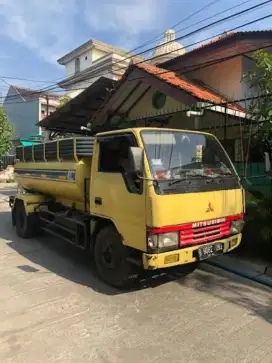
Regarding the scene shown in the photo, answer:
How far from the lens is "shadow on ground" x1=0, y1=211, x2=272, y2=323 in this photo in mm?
4805

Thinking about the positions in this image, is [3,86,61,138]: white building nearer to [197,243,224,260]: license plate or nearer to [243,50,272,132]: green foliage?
[243,50,272,132]: green foliage

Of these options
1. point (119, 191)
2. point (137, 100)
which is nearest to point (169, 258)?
→ point (119, 191)

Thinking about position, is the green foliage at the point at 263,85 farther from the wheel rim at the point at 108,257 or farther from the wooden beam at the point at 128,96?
the wooden beam at the point at 128,96

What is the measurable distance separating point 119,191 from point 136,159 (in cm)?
70

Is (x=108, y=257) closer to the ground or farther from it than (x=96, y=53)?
closer to the ground

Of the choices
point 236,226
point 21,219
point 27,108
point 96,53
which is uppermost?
point 96,53

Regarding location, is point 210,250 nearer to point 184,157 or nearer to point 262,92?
point 184,157

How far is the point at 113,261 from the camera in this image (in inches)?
201

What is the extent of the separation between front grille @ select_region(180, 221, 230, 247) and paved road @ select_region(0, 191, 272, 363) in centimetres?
77

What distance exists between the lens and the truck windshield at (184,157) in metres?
4.71

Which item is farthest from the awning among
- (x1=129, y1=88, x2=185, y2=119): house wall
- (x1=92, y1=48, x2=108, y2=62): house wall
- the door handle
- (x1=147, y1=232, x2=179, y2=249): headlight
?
(x1=92, y1=48, x2=108, y2=62): house wall

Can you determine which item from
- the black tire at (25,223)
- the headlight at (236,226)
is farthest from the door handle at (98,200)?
the black tire at (25,223)

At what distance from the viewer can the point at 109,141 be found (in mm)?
5309

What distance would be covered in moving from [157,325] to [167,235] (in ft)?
3.37
